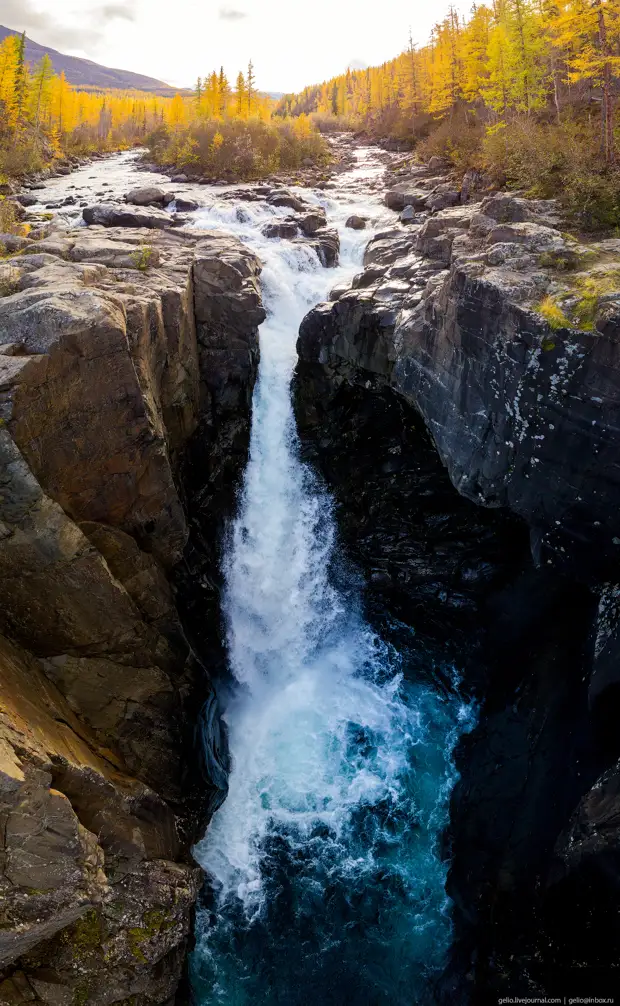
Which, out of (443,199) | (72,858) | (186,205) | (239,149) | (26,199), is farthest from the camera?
(239,149)

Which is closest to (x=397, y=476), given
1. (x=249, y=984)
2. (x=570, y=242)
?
(x=570, y=242)

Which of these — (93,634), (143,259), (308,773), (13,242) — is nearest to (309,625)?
(308,773)

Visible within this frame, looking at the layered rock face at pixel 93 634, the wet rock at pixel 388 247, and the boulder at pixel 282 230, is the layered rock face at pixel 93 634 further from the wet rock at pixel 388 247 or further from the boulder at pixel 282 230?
the boulder at pixel 282 230

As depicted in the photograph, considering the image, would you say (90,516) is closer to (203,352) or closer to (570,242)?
(203,352)

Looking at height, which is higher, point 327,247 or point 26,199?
Result: point 26,199

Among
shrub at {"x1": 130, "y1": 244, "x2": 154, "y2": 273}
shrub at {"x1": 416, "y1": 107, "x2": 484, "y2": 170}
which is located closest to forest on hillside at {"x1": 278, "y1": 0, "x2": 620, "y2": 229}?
shrub at {"x1": 416, "y1": 107, "x2": 484, "y2": 170}

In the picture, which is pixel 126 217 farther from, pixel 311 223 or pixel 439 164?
pixel 439 164

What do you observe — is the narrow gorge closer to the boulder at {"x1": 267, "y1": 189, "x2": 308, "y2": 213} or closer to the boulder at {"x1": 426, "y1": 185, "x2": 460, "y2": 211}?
the boulder at {"x1": 426, "y1": 185, "x2": 460, "y2": 211}
